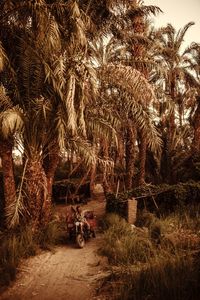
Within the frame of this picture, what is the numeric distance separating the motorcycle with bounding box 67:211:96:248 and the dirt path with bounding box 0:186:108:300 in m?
0.27

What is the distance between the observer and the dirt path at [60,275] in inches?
273

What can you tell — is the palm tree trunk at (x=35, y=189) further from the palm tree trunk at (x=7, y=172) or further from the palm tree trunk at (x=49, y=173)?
the palm tree trunk at (x=7, y=172)

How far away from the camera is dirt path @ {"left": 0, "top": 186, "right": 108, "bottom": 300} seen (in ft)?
22.7

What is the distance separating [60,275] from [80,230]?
7.68ft

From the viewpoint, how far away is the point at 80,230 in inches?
403

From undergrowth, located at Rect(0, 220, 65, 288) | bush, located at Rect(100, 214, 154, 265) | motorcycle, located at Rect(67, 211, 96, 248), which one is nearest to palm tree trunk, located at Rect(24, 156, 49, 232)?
undergrowth, located at Rect(0, 220, 65, 288)

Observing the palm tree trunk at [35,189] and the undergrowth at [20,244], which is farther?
the palm tree trunk at [35,189]

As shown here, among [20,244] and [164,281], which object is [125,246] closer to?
[20,244]

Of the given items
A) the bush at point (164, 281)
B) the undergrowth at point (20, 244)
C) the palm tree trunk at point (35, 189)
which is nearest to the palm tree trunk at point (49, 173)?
the palm tree trunk at point (35, 189)

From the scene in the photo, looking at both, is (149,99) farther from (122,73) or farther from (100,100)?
(100,100)

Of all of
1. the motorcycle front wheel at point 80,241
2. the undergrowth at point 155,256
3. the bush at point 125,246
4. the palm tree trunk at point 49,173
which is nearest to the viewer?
the undergrowth at point 155,256

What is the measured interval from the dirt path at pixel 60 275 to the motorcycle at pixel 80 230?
27 cm

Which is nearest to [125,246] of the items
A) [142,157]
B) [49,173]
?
[49,173]

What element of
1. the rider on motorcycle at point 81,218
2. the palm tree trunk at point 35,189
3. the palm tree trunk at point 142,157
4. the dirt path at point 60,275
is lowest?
the dirt path at point 60,275
